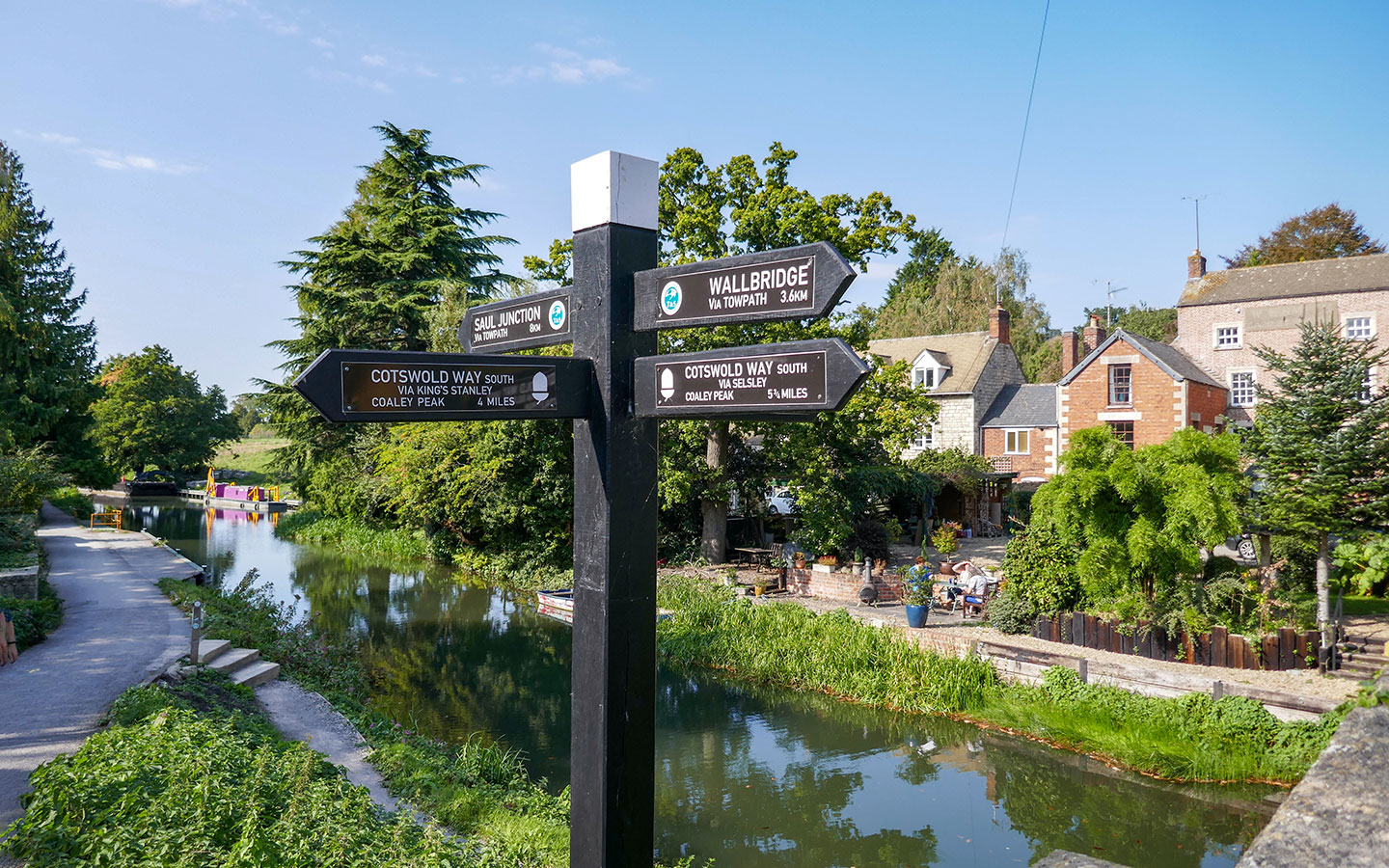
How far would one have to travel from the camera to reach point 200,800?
484cm

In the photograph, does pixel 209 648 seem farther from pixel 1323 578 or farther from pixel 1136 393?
pixel 1136 393

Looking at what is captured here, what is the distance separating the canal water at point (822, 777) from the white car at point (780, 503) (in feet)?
30.6

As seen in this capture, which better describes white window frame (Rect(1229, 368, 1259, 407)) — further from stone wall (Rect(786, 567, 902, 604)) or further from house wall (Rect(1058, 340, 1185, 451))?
stone wall (Rect(786, 567, 902, 604))

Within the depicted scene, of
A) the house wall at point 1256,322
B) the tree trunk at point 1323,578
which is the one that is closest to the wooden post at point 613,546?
the tree trunk at point 1323,578

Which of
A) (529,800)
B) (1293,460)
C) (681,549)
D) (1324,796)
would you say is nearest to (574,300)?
(1324,796)

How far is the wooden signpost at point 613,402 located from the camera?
3215mm

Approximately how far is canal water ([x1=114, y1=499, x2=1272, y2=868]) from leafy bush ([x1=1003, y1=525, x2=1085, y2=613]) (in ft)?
10.6

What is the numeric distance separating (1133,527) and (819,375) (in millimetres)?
12112

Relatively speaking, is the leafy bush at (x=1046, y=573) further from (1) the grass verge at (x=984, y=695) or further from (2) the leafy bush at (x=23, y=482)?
(2) the leafy bush at (x=23, y=482)

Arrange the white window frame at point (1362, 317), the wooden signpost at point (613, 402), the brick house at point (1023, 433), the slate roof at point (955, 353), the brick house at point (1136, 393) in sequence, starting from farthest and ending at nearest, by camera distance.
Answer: the slate roof at point (955, 353) → the brick house at point (1023, 433) → the white window frame at point (1362, 317) → the brick house at point (1136, 393) → the wooden signpost at point (613, 402)

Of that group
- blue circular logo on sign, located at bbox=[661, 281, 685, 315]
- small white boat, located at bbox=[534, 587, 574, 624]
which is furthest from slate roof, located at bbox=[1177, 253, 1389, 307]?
blue circular logo on sign, located at bbox=[661, 281, 685, 315]

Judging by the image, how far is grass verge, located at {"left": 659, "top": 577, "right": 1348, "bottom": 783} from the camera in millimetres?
10391

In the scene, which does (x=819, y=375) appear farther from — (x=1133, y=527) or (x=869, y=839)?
(x=1133, y=527)

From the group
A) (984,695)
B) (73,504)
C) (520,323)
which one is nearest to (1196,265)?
(984,695)
